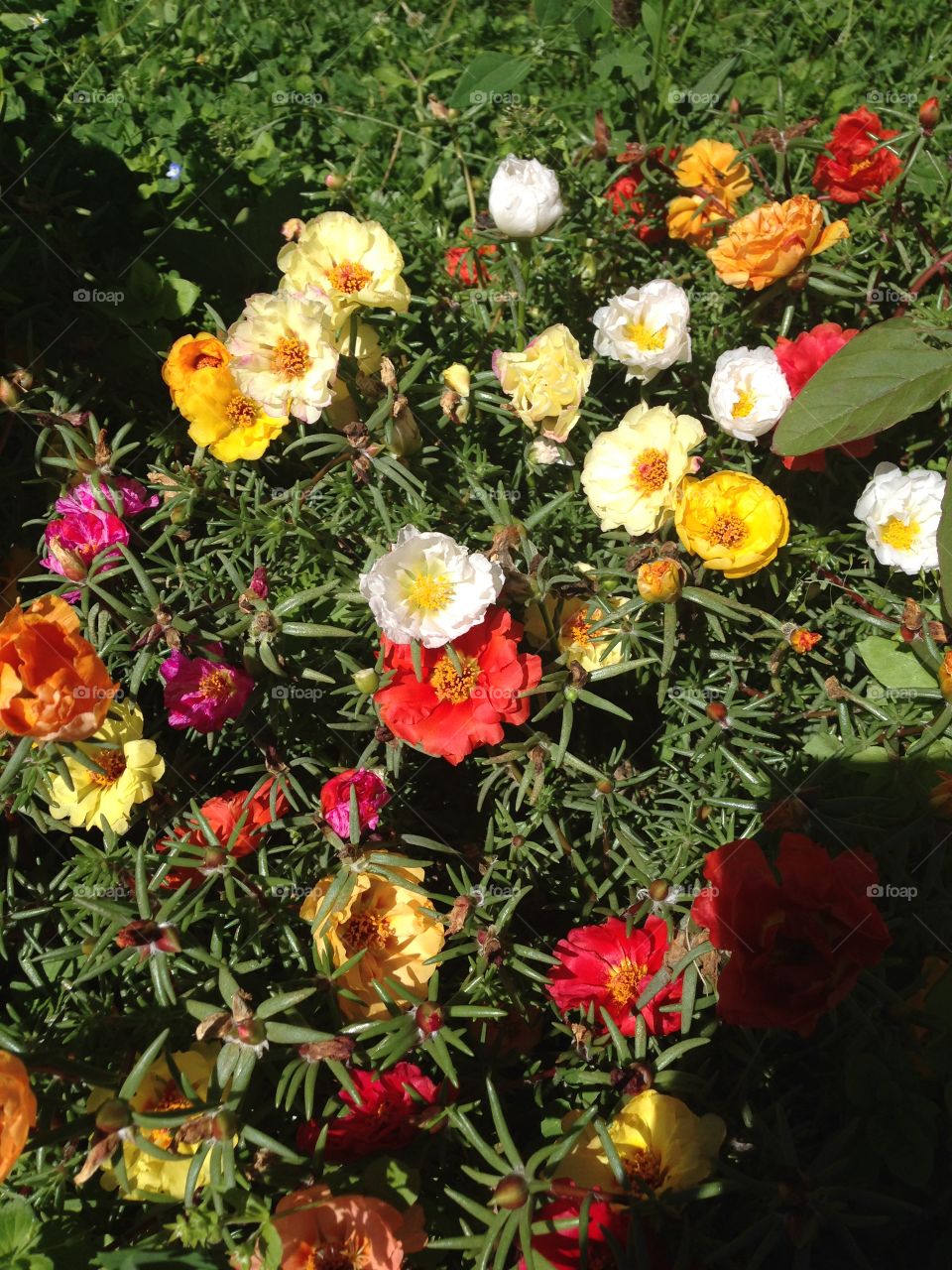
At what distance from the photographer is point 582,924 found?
202cm

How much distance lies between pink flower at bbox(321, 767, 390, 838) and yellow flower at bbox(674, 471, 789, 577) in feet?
2.50

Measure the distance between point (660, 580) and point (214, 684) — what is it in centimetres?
87

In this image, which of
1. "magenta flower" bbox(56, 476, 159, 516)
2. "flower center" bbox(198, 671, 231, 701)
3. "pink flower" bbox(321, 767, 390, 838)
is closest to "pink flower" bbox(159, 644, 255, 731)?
"flower center" bbox(198, 671, 231, 701)

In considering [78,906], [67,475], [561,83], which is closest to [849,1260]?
[78,906]

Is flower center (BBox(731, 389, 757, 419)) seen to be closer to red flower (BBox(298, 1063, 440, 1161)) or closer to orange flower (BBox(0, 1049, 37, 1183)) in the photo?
red flower (BBox(298, 1063, 440, 1161))

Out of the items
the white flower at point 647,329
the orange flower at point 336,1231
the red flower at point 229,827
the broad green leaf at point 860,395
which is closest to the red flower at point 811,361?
the broad green leaf at point 860,395

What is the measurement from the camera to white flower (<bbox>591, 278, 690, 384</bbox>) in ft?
6.69

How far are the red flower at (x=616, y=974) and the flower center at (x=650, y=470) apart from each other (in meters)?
0.85

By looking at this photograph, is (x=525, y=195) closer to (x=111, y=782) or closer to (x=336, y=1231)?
(x=111, y=782)

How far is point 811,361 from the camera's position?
2.10 m

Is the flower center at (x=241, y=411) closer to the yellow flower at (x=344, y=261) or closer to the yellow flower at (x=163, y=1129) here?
the yellow flower at (x=344, y=261)

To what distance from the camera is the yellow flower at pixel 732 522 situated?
1842mm

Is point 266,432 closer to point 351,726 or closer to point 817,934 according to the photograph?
point 351,726

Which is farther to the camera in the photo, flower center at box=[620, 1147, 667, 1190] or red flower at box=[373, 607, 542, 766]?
red flower at box=[373, 607, 542, 766]
